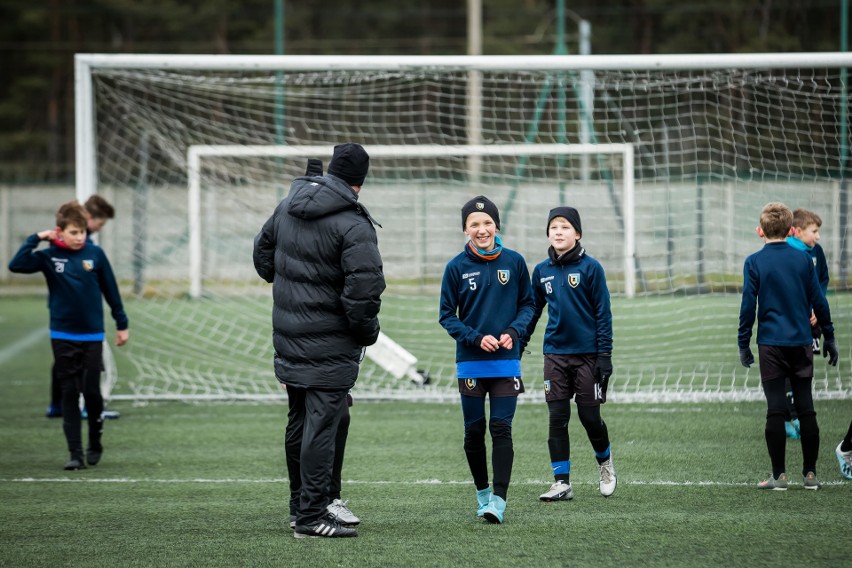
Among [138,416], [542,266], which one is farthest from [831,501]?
[138,416]

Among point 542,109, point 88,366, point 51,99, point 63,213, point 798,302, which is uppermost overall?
point 51,99

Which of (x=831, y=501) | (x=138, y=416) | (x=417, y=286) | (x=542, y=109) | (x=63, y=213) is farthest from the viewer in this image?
(x=417, y=286)

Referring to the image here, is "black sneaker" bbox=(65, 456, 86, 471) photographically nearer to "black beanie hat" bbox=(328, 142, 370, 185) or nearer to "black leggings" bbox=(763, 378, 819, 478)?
"black beanie hat" bbox=(328, 142, 370, 185)

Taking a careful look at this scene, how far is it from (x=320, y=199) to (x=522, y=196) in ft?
39.4

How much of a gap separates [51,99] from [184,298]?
1914 cm

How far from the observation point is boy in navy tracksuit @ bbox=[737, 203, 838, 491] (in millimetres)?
6336

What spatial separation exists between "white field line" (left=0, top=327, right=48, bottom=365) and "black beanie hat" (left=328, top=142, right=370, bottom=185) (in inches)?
389

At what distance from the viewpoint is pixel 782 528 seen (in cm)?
542

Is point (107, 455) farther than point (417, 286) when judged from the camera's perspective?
No

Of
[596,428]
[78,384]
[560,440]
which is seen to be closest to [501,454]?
[560,440]

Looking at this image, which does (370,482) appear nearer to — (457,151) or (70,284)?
(70,284)

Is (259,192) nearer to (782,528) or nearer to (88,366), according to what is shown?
(88,366)

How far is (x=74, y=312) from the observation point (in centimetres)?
770

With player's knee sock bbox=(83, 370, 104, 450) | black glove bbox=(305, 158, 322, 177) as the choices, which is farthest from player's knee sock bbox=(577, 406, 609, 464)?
player's knee sock bbox=(83, 370, 104, 450)
